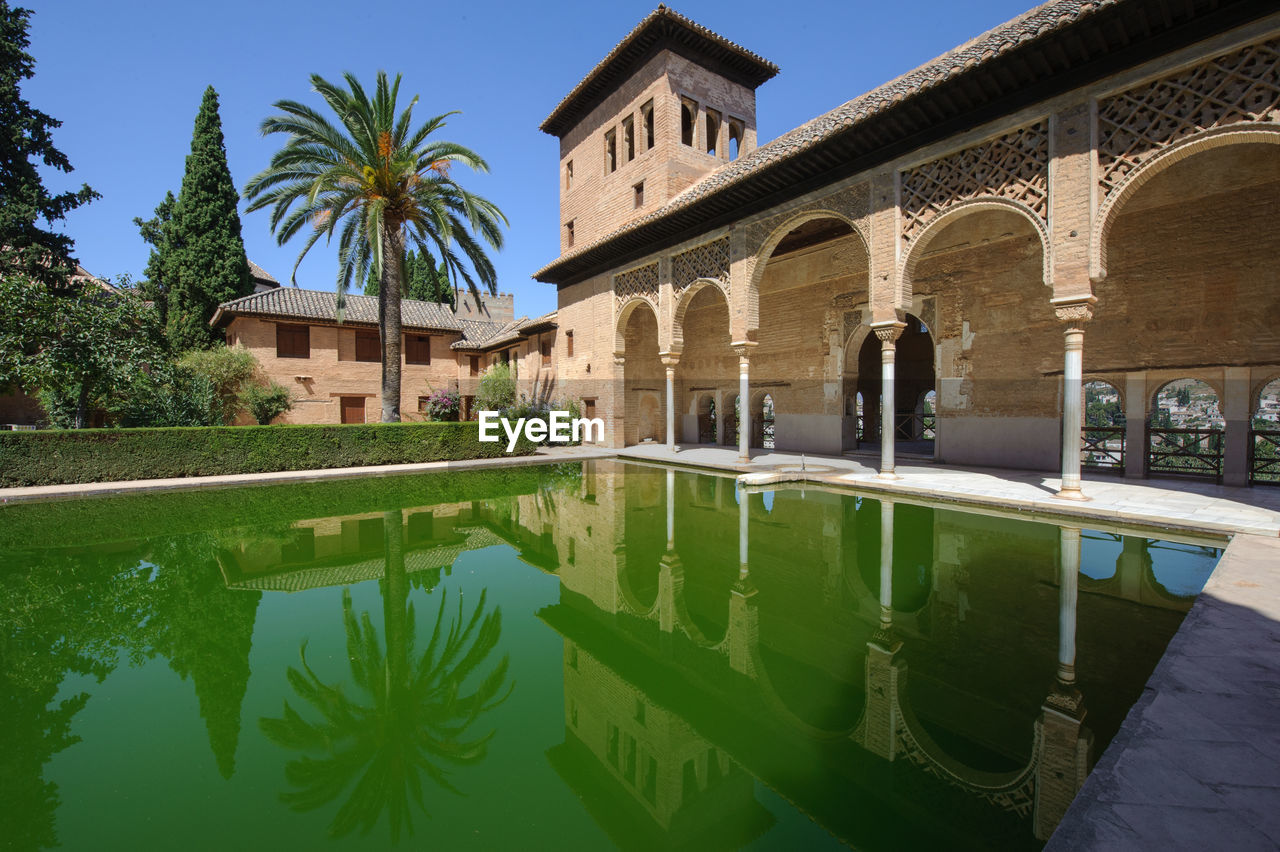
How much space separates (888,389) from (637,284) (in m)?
8.41

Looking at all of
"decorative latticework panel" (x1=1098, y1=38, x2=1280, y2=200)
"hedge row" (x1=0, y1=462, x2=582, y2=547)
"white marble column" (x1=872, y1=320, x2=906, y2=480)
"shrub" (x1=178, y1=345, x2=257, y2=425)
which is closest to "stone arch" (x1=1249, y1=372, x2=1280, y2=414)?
"decorative latticework panel" (x1=1098, y1=38, x2=1280, y2=200)

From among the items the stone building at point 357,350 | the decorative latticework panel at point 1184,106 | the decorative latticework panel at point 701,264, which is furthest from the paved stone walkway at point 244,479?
the decorative latticework panel at point 1184,106

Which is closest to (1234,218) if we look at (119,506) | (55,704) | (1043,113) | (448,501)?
(1043,113)

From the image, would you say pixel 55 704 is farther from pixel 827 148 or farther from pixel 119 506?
pixel 827 148

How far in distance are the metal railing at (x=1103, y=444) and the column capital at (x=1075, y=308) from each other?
4.58m

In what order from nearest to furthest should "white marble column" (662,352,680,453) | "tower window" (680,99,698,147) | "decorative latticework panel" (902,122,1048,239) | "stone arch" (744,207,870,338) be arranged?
"decorative latticework panel" (902,122,1048,239), "stone arch" (744,207,870,338), "white marble column" (662,352,680,453), "tower window" (680,99,698,147)

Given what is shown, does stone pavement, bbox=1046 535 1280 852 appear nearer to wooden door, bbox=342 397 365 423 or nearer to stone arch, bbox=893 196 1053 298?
stone arch, bbox=893 196 1053 298

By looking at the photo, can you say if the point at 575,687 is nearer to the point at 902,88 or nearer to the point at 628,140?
the point at 902,88

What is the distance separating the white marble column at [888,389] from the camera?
10039 millimetres

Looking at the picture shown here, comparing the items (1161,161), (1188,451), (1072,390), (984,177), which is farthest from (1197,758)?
(1188,451)

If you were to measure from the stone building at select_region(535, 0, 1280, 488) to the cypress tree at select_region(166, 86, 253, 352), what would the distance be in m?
12.0

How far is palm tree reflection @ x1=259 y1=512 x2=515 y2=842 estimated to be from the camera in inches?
89.0

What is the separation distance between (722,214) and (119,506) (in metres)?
13.1

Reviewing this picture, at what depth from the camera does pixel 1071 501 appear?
24.8 ft
